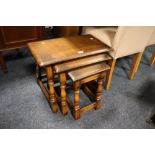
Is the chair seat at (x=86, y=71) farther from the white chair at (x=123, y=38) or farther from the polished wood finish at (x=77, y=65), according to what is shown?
the white chair at (x=123, y=38)

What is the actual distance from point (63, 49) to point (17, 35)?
0.72 meters

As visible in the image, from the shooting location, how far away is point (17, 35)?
1589 millimetres

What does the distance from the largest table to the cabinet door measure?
492 mm

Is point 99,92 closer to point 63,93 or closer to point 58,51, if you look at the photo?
point 63,93

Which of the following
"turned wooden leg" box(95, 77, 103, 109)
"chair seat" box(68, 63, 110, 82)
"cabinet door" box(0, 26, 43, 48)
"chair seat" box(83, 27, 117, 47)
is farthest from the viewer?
"cabinet door" box(0, 26, 43, 48)

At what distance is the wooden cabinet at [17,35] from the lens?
59.8 inches

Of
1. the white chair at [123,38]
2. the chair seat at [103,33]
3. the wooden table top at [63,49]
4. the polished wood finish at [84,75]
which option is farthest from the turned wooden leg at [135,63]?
the polished wood finish at [84,75]

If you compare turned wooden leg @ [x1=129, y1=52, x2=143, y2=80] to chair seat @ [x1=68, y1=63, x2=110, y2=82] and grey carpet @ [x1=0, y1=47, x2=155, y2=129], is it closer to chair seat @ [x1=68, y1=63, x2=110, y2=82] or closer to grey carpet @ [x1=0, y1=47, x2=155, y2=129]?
grey carpet @ [x1=0, y1=47, x2=155, y2=129]

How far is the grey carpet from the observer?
4.09ft

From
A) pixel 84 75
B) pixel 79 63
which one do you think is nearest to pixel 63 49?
pixel 79 63

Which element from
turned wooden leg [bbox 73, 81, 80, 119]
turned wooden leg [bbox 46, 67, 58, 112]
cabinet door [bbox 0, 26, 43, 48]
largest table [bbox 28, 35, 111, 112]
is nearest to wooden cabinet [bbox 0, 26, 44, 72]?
cabinet door [bbox 0, 26, 43, 48]

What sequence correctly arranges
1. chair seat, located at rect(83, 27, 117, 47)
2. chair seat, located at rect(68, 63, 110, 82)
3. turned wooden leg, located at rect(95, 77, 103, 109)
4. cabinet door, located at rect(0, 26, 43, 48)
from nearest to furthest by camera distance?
chair seat, located at rect(68, 63, 110, 82), turned wooden leg, located at rect(95, 77, 103, 109), chair seat, located at rect(83, 27, 117, 47), cabinet door, located at rect(0, 26, 43, 48)
